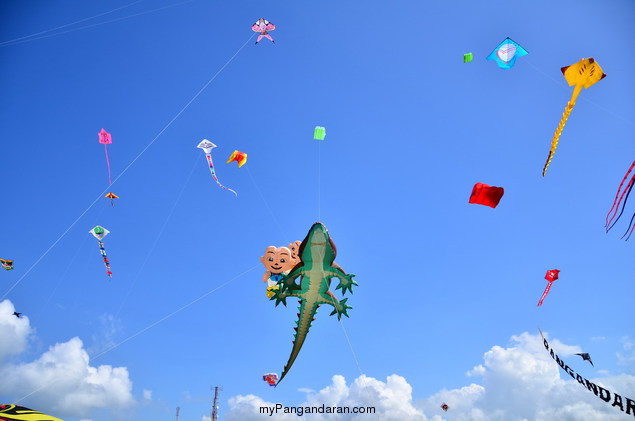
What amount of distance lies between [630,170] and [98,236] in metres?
20.3

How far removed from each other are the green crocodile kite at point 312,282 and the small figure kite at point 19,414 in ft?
29.1

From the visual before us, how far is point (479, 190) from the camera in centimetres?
1373

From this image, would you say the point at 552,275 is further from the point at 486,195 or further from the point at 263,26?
the point at 263,26

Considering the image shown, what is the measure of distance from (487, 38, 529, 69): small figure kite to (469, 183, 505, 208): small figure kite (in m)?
4.67

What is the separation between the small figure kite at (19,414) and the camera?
27.6 ft

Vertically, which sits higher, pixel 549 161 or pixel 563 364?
pixel 549 161

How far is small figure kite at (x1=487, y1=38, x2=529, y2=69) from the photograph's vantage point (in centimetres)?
1368

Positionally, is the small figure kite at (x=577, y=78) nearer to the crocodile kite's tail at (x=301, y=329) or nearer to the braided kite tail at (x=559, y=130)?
the braided kite tail at (x=559, y=130)

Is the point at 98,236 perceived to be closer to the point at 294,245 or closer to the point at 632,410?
the point at 294,245

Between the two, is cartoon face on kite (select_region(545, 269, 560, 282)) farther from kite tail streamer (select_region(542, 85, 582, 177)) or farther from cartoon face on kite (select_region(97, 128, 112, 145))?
cartoon face on kite (select_region(97, 128, 112, 145))

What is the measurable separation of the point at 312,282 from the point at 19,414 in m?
10.1

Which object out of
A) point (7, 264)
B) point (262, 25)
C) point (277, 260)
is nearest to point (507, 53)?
point (262, 25)

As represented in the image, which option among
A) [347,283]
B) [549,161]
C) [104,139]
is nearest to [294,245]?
[347,283]

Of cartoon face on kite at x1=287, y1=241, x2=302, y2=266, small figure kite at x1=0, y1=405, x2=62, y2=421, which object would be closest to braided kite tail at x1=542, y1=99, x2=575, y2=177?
cartoon face on kite at x1=287, y1=241, x2=302, y2=266
